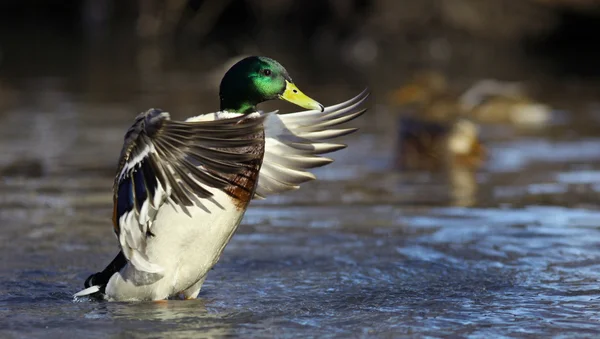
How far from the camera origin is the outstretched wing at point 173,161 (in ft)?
14.3

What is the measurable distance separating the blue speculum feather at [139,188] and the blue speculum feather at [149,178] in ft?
0.08

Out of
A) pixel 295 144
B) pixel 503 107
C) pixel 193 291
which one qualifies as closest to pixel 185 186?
pixel 193 291

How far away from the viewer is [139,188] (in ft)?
14.5

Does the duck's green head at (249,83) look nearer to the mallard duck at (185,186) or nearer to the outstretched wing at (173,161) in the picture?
the mallard duck at (185,186)

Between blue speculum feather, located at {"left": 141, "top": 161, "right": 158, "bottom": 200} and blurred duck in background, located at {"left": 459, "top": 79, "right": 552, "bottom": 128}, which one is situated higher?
blurred duck in background, located at {"left": 459, "top": 79, "right": 552, "bottom": 128}

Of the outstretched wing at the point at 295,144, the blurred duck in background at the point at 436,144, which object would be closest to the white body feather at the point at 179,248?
the outstretched wing at the point at 295,144

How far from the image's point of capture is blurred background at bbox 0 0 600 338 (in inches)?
184

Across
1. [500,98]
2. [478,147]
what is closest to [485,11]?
[500,98]

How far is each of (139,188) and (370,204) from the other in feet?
10.8

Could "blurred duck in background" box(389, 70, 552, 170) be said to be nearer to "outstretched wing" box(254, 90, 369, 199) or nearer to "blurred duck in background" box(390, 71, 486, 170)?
→ "blurred duck in background" box(390, 71, 486, 170)

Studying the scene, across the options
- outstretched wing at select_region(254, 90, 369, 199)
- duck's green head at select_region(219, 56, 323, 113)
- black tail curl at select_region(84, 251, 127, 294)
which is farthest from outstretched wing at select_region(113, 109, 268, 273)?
outstretched wing at select_region(254, 90, 369, 199)

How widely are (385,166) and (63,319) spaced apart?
16.1 feet

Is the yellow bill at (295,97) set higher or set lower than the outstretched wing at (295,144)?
higher

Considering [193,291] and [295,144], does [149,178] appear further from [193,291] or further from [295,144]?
[295,144]
